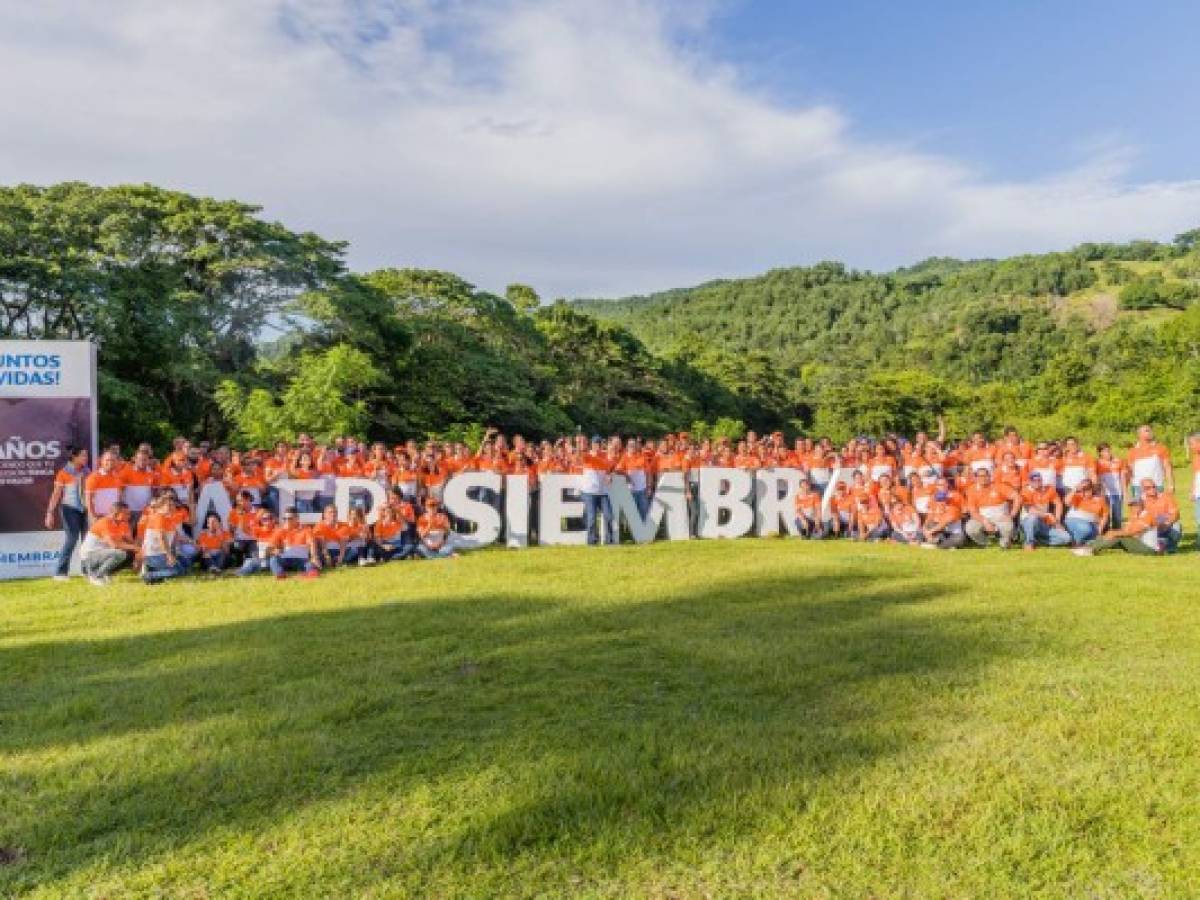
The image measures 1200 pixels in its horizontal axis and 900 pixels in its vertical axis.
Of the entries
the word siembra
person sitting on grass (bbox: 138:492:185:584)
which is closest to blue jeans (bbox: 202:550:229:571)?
person sitting on grass (bbox: 138:492:185:584)

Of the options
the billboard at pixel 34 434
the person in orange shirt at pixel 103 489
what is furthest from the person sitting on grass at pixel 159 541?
the billboard at pixel 34 434

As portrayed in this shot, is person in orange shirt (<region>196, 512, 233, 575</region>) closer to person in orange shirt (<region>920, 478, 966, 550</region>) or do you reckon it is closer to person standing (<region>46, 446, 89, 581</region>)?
person standing (<region>46, 446, 89, 581</region>)

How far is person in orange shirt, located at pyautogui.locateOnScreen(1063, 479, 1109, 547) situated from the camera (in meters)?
12.7

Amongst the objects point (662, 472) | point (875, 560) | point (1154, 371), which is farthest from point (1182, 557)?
point (1154, 371)

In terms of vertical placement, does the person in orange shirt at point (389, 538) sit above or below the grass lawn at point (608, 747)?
above

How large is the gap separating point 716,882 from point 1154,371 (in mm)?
69054

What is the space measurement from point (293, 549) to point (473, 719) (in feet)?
22.5

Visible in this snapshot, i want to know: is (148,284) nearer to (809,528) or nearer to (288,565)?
(288,565)

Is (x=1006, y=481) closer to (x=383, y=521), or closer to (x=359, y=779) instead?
(x=383, y=521)

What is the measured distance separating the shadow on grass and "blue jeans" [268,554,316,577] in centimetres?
292

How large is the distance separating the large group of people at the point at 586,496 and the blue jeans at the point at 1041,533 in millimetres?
20

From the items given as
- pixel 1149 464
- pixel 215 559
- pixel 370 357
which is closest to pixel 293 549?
pixel 215 559

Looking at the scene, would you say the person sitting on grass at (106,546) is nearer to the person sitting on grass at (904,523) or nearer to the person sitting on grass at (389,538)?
the person sitting on grass at (389,538)

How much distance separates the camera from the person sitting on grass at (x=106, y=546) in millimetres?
11039
